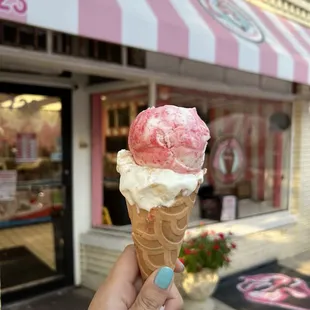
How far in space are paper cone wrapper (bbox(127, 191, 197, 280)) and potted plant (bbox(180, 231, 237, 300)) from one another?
235cm

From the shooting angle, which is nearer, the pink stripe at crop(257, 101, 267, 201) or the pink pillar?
the pink stripe at crop(257, 101, 267, 201)

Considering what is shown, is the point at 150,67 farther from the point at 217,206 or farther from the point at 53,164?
the point at 217,206

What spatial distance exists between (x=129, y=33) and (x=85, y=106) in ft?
6.04

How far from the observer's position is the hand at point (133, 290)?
1441 millimetres

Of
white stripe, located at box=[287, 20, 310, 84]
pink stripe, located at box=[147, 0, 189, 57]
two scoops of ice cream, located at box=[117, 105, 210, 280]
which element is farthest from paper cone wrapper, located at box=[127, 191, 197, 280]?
white stripe, located at box=[287, 20, 310, 84]

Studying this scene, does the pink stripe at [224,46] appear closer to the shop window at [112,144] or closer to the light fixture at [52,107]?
the shop window at [112,144]

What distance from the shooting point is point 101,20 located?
2682mm

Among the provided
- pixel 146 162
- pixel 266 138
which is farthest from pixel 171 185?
pixel 266 138

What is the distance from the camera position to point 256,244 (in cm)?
549

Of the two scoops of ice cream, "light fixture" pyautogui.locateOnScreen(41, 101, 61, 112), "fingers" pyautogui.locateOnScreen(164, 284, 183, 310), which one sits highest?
"light fixture" pyautogui.locateOnScreen(41, 101, 61, 112)

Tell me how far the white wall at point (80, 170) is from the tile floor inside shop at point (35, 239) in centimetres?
28

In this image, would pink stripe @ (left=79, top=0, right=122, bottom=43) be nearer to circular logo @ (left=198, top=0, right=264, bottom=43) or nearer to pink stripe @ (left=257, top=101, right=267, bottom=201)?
circular logo @ (left=198, top=0, right=264, bottom=43)

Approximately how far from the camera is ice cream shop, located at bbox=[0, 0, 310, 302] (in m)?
3.36

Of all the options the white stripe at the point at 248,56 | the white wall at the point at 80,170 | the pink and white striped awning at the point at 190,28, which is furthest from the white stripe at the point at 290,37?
the white wall at the point at 80,170
